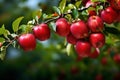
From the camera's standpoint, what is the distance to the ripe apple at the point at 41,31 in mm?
1988

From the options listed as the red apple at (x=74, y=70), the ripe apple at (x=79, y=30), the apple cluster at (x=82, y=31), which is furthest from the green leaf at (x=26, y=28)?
the red apple at (x=74, y=70)

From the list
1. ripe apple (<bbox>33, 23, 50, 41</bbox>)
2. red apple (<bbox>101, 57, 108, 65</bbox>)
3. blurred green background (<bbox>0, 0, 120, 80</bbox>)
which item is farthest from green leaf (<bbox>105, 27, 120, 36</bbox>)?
red apple (<bbox>101, 57, 108, 65</bbox>)

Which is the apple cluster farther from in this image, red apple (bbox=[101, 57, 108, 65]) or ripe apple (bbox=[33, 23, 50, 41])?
red apple (bbox=[101, 57, 108, 65])

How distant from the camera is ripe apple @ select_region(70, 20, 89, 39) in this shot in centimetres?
196

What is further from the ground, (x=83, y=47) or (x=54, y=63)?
(x=83, y=47)

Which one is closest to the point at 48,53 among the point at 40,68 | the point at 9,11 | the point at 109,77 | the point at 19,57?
the point at 40,68

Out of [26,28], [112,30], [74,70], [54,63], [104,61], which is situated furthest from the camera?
[54,63]

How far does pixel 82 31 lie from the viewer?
196cm

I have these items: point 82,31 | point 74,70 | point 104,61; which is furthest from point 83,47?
point 74,70

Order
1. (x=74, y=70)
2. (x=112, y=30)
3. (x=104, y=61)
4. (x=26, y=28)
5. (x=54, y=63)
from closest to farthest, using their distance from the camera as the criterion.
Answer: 1. (x=26, y=28)
2. (x=112, y=30)
3. (x=104, y=61)
4. (x=74, y=70)
5. (x=54, y=63)

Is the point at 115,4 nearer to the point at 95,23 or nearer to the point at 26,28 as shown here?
the point at 95,23

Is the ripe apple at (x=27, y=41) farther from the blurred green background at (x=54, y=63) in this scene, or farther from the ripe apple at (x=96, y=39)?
the blurred green background at (x=54, y=63)

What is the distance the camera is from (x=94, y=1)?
6.75ft

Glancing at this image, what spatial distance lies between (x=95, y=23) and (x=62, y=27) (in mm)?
139
